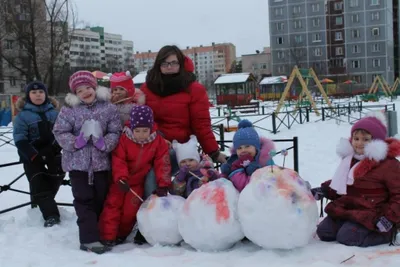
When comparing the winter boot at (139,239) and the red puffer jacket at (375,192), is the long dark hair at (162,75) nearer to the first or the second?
the winter boot at (139,239)

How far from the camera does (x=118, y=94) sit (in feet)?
16.0

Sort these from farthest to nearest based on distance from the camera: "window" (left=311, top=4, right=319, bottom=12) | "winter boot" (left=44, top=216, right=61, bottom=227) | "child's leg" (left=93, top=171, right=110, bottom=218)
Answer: "window" (left=311, top=4, right=319, bottom=12)
"winter boot" (left=44, top=216, right=61, bottom=227)
"child's leg" (left=93, top=171, right=110, bottom=218)

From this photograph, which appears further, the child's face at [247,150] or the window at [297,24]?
the window at [297,24]

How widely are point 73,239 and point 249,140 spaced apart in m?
2.08

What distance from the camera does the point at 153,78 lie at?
4688mm

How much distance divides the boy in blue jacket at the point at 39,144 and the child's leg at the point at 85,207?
3.14 feet

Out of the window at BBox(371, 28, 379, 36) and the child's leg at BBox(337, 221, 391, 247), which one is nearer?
the child's leg at BBox(337, 221, 391, 247)

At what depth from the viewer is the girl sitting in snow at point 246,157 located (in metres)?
4.14

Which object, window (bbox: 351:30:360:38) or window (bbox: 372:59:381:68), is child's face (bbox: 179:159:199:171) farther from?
window (bbox: 351:30:360:38)

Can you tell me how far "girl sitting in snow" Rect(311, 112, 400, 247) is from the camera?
3906mm

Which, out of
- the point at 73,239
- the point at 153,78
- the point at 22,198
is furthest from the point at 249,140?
the point at 22,198

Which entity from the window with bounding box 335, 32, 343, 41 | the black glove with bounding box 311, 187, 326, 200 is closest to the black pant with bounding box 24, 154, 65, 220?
the black glove with bounding box 311, 187, 326, 200

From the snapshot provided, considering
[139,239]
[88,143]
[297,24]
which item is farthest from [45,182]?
[297,24]

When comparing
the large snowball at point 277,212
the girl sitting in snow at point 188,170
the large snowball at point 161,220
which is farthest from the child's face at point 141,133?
the large snowball at point 277,212
